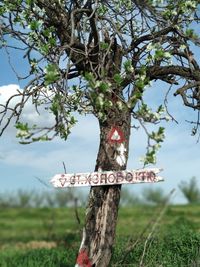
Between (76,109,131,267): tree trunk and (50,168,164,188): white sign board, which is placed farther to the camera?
(76,109,131,267): tree trunk

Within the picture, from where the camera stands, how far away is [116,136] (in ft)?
32.0

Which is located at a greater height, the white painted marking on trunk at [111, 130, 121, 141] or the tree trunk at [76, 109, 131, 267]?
the white painted marking on trunk at [111, 130, 121, 141]

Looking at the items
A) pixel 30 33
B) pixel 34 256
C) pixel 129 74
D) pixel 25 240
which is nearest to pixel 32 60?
pixel 30 33

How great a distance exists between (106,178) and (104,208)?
55 centimetres

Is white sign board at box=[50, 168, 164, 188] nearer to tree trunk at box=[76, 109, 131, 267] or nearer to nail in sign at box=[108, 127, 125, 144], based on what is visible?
tree trunk at box=[76, 109, 131, 267]

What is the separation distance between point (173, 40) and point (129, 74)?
1939 millimetres

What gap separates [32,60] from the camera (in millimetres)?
10219

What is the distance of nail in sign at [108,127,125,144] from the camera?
976 cm

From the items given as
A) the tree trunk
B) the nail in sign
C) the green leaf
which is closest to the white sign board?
the tree trunk

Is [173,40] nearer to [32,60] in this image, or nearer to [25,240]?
[32,60]

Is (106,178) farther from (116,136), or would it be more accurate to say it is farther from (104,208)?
(116,136)

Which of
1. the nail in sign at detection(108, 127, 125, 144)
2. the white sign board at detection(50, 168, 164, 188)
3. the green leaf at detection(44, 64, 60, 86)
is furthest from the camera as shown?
the nail in sign at detection(108, 127, 125, 144)

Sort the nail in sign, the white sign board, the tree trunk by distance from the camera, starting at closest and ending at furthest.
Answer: the white sign board < the tree trunk < the nail in sign

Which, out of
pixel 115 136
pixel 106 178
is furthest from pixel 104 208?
pixel 115 136
